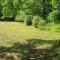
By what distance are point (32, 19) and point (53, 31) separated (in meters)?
6.42

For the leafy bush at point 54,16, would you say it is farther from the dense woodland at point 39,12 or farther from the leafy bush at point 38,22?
the leafy bush at point 38,22

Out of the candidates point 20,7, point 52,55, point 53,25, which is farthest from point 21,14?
point 52,55

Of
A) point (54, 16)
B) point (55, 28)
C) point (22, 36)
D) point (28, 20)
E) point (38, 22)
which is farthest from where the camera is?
point (28, 20)

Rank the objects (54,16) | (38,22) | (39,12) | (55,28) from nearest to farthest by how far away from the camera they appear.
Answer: (55,28)
(54,16)
(38,22)
(39,12)

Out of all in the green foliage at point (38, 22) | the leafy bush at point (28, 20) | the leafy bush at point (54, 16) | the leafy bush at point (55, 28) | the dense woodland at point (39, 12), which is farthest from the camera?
the leafy bush at point (28, 20)

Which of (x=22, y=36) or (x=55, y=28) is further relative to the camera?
(x=55, y=28)

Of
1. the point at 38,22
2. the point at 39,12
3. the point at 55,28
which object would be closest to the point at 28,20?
the point at 39,12

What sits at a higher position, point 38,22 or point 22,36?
point 22,36

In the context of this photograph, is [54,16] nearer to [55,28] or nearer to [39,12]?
[55,28]

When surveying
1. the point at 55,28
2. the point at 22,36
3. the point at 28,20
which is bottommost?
the point at 28,20

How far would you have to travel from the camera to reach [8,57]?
515 inches

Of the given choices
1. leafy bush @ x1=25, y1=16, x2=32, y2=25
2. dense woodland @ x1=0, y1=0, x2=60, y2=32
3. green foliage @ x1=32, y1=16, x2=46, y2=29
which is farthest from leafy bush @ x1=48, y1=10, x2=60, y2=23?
leafy bush @ x1=25, y1=16, x2=32, y2=25

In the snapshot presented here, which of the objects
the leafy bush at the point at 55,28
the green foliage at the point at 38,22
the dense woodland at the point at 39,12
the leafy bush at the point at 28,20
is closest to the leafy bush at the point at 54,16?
the dense woodland at the point at 39,12

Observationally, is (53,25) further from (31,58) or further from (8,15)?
(31,58)
